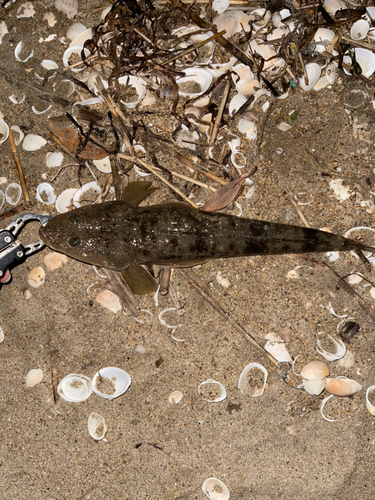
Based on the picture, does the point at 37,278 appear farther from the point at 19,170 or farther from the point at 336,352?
the point at 336,352

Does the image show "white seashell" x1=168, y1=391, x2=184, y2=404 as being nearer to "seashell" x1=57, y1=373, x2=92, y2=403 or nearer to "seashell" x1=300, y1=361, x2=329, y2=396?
"seashell" x1=57, y1=373, x2=92, y2=403

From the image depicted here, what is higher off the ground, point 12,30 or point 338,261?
point 12,30

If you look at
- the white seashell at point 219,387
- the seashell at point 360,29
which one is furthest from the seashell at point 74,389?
the seashell at point 360,29

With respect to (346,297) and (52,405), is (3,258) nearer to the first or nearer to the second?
(52,405)

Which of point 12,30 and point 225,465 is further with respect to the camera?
point 12,30

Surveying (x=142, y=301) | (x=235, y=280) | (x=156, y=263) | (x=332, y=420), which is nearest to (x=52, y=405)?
(x=142, y=301)

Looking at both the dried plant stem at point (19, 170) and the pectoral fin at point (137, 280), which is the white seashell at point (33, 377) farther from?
the dried plant stem at point (19, 170)

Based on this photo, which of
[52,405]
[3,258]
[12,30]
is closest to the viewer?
[3,258]

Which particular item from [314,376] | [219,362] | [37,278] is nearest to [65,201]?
[37,278]
